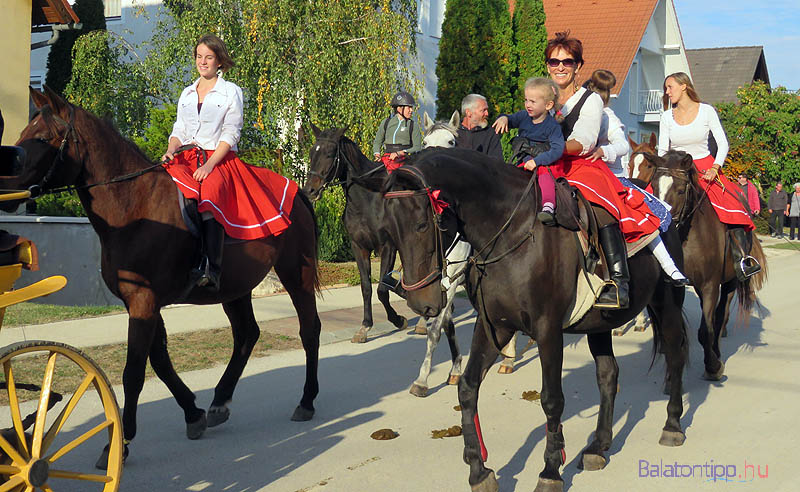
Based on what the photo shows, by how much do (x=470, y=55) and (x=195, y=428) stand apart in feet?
68.8

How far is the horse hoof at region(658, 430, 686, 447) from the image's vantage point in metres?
5.94

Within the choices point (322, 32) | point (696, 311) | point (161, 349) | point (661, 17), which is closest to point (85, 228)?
point (322, 32)

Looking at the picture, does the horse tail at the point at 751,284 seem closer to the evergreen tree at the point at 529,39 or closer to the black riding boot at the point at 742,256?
the black riding boot at the point at 742,256

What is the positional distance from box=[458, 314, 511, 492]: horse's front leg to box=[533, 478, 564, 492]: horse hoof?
0.89ft

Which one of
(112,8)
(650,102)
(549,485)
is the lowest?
(549,485)

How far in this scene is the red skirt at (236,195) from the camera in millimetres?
5754

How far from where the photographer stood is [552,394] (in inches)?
195

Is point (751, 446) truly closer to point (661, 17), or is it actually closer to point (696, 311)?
point (696, 311)

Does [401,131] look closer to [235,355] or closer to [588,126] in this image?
[235,355]

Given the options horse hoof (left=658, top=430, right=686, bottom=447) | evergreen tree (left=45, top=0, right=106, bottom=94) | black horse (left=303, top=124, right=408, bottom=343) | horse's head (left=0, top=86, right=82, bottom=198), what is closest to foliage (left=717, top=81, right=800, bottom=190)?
evergreen tree (left=45, top=0, right=106, bottom=94)

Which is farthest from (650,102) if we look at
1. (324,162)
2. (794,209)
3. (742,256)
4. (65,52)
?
(324,162)

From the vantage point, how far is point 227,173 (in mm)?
6070

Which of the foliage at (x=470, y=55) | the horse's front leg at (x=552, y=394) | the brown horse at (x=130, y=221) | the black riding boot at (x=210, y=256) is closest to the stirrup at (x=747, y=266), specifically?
the horse's front leg at (x=552, y=394)

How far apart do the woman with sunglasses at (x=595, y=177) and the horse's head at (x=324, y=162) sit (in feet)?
12.1
